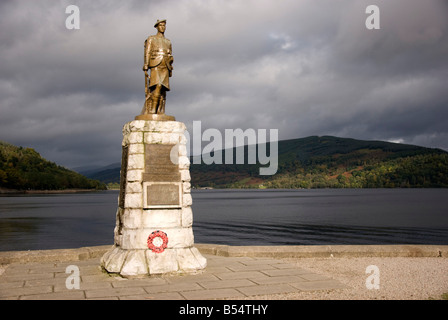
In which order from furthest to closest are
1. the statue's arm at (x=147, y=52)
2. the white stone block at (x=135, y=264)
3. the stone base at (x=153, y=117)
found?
the statue's arm at (x=147, y=52), the stone base at (x=153, y=117), the white stone block at (x=135, y=264)

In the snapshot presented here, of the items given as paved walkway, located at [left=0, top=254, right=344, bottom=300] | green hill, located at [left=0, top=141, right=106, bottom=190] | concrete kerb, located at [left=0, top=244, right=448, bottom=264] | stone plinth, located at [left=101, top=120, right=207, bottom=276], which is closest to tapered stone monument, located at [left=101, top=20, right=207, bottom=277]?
stone plinth, located at [left=101, top=120, right=207, bottom=276]

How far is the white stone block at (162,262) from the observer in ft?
30.8

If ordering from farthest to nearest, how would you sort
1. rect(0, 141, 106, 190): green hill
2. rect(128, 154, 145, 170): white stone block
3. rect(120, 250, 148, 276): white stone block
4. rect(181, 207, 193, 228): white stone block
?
rect(0, 141, 106, 190): green hill, rect(181, 207, 193, 228): white stone block, rect(128, 154, 145, 170): white stone block, rect(120, 250, 148, 276): white stone block

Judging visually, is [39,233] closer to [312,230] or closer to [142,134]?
[312,230]

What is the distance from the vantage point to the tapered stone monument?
9.55 meters

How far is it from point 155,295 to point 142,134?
4.14 m

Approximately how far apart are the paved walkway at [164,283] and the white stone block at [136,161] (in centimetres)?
273

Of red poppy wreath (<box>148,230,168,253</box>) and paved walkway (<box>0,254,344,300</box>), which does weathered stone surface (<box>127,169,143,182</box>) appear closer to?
red poppy wreath (<box>148,230,168,253</box>)

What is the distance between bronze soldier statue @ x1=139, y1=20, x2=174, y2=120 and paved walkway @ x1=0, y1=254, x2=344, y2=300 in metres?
4.44

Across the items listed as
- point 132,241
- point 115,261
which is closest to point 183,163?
point 132,241

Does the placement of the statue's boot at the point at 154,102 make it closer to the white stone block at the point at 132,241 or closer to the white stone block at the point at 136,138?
the white stone block at the point at 136,138

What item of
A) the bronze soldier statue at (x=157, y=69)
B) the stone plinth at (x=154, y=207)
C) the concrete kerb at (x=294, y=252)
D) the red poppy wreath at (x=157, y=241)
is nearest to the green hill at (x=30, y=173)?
the concrete kerb at (x=294, y=252)
